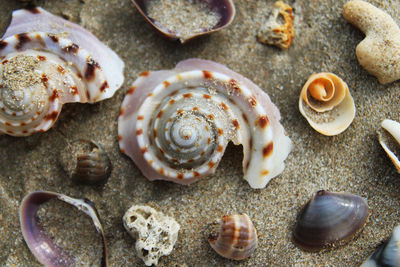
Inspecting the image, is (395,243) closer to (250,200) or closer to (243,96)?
(250,200)

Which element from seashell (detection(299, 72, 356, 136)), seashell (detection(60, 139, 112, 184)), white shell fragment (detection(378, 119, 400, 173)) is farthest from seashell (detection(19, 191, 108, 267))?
white shell fragment (detection(378, 119, 400, 173))

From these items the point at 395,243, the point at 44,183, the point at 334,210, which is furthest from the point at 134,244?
the point at 395,243

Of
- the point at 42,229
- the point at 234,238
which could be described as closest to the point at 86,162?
the point at 42,229

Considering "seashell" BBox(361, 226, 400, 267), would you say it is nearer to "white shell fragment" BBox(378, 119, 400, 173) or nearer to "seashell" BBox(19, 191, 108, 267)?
"white shell fragment" BBox(378, 119, 400, 173)

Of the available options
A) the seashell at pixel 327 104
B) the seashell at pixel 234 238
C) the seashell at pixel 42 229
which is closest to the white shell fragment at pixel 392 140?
the seashell at pixel 327 104

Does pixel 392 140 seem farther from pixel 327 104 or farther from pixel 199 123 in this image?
pixel 199 123
